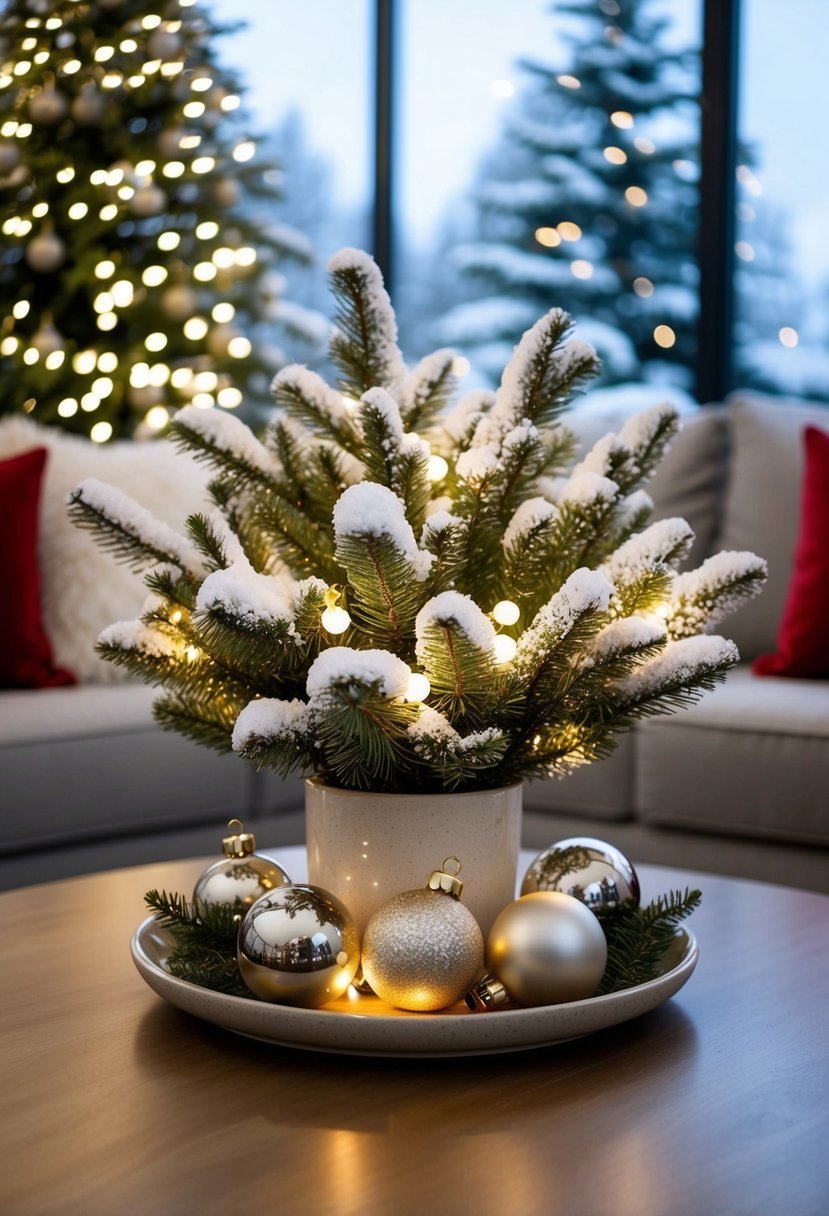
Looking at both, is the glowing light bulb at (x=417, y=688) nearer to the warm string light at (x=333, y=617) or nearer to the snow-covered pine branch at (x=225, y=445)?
the warm string light at (x=333, y=617)

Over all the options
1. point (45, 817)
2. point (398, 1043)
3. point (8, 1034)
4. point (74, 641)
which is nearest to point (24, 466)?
point (74, 641)

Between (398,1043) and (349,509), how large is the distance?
0.30 meters

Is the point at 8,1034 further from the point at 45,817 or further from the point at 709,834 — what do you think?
the point at 709,834

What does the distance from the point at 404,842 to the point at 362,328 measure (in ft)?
1.21

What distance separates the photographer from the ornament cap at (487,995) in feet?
2.58

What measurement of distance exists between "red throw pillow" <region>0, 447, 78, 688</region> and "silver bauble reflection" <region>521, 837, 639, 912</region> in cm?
130

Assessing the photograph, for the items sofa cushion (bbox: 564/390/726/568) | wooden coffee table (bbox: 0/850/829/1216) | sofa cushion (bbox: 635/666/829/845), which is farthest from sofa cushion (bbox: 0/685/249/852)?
sofa cushion (bbox: 564/390/726/568)

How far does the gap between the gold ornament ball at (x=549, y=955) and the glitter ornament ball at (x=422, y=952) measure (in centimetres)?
2

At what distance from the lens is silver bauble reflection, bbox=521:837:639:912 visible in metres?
0.91

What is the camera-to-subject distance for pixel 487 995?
788mm

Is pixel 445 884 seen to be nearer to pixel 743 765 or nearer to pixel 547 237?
pixel 743 765

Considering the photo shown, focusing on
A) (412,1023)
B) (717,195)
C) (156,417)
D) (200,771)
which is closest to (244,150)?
(156,417)

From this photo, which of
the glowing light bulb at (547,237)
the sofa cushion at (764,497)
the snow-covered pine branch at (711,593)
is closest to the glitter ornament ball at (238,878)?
the snow-covered pine branch at (711,593)

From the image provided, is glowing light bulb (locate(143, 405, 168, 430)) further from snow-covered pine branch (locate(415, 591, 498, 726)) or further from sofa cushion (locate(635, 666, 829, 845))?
snow-covered pine branch (locate(415, 591, 498, 726))
